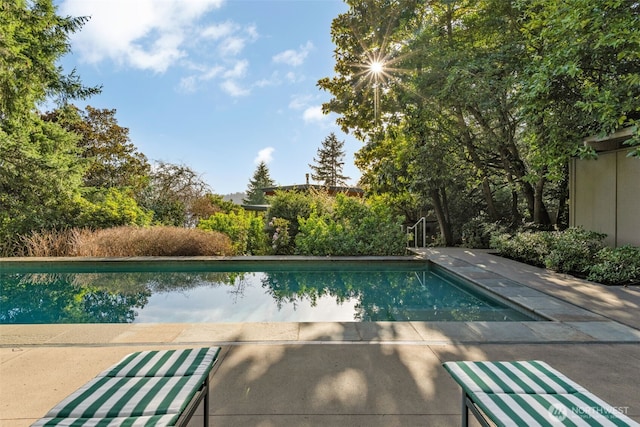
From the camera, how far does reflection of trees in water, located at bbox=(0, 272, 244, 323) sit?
16.3 feet

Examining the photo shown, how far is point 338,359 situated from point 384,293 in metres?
3.71

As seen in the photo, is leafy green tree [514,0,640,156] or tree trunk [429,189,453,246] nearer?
leafy green tree [514,0,640,156]

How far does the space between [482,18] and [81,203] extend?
42.9ft

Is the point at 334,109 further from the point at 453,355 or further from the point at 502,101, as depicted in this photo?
the point at 453,355

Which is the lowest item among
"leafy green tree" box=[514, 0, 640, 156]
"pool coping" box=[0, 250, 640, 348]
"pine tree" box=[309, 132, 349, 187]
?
"pool coping" box=[0, 250, 640, 348]

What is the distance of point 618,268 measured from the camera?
218 inches

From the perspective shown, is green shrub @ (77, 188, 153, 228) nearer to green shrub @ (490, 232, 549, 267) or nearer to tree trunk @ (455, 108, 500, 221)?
tree trunk @ (455, 108, 500, 221)

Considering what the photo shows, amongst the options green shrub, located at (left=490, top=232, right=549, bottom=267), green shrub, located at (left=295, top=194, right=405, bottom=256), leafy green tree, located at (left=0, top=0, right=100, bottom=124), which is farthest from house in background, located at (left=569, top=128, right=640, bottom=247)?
leafy green tree, located at (left=0, top=0, right=100, bottom=124)

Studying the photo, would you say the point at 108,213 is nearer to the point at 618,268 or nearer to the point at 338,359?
the point at 338,359

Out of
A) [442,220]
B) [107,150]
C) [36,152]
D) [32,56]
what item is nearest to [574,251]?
[442,220]

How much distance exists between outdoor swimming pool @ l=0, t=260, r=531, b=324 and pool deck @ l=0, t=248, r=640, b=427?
116 cm

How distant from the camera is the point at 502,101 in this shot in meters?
8.20

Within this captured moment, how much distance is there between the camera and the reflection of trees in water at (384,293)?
16.1ft

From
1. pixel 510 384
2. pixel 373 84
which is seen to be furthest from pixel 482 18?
pixel 510 384
